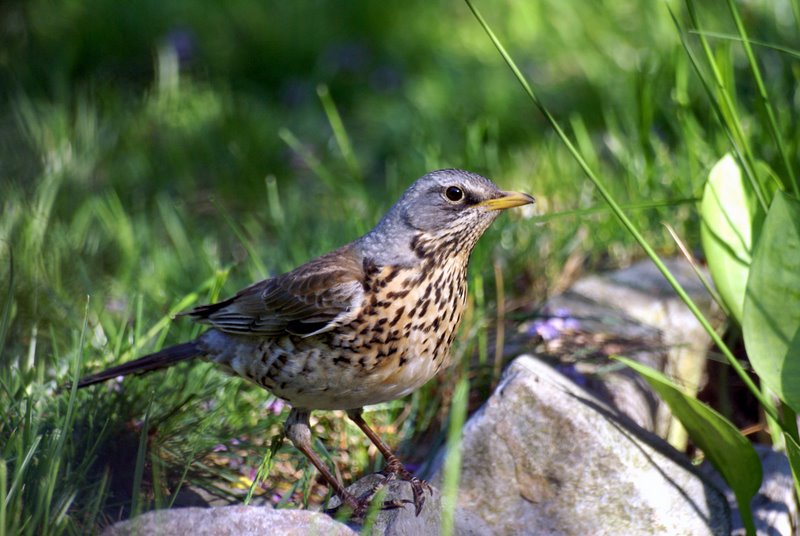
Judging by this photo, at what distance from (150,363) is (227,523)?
44.7 inches

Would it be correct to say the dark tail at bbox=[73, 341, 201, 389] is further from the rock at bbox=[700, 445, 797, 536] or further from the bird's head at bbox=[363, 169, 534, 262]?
the rock at bbox=[700, 445, 797, 536]

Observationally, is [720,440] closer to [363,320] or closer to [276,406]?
A: [363,320]

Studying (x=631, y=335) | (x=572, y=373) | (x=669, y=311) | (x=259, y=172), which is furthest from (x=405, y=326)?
(x=259, y=172)

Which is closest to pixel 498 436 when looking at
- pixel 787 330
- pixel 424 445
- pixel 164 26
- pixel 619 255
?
pixel 424 445

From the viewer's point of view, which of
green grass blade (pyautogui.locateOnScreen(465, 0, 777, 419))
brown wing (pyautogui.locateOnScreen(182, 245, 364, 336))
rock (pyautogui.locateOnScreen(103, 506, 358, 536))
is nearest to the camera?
rock (pyautogui.locateOnScreen(103, 506, 358, 536))

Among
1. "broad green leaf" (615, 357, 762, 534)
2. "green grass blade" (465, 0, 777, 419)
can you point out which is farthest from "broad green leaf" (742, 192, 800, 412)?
"broad green leaf" (615, 357, 762, 534)

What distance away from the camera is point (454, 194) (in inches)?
140

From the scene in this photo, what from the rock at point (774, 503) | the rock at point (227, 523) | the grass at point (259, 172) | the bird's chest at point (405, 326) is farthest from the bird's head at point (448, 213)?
the rock at point (774, 503)

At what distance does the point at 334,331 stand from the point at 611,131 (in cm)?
261

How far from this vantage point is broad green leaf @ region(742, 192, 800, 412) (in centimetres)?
302

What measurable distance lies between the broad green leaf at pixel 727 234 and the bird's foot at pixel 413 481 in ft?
3.88

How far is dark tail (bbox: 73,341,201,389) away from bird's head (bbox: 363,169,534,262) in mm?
802

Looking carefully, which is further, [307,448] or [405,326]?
[307,448]

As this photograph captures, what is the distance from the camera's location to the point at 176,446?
3.54 metres
